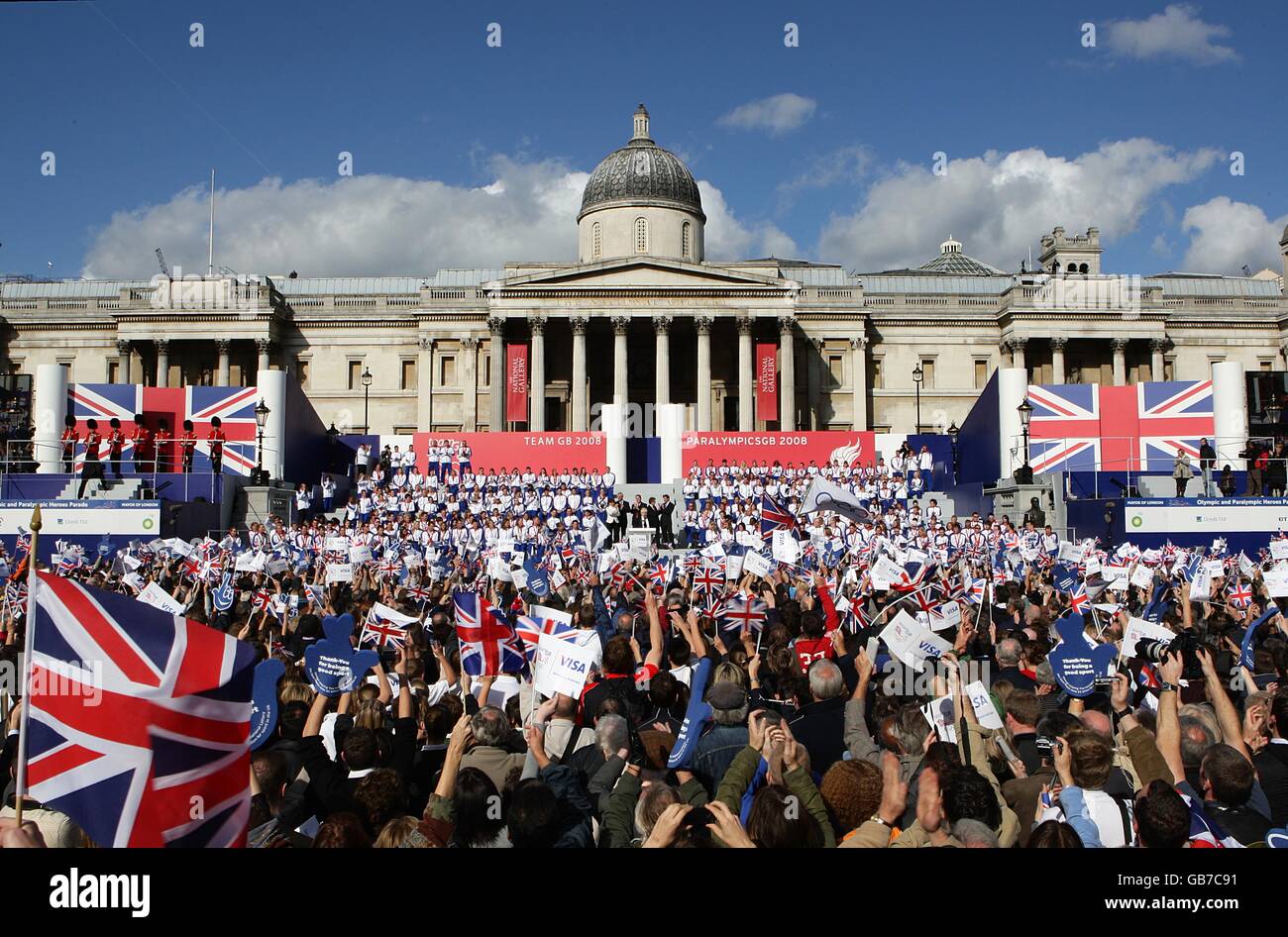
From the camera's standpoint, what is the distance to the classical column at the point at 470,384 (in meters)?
63.1

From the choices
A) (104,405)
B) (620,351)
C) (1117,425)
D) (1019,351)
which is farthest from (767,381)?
(104,405)

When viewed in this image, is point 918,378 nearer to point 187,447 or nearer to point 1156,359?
point 1156,359

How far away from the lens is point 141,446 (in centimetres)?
3281

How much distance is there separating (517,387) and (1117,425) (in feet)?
→ 105

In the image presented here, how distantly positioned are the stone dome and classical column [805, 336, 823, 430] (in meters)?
11.4

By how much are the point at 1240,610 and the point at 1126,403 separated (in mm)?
27188

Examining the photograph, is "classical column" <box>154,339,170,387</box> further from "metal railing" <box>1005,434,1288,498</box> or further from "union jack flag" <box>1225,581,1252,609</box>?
"union jack flag" <box>1225,581,1252,609</box>

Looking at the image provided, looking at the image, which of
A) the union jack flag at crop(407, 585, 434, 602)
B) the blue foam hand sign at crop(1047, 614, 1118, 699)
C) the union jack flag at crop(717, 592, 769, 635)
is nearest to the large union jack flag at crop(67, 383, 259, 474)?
the union jack flag at crop(407, 585, 434, 602)

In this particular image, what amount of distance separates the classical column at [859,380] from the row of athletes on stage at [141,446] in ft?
125

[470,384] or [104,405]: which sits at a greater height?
[470,384]

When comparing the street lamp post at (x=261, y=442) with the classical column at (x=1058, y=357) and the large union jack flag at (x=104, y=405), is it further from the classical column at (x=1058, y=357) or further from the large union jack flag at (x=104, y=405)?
the classical column at (x=1058, y=357)

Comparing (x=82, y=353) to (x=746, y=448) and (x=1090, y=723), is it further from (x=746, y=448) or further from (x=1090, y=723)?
(x=1090, y=723)

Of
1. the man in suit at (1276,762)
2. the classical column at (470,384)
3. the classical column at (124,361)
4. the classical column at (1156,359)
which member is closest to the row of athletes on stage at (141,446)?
the classical column at (470,384)

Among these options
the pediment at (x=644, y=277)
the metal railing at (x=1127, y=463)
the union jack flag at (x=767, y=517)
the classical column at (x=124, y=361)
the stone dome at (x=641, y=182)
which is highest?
the stone dome at (x=641, y=182)
